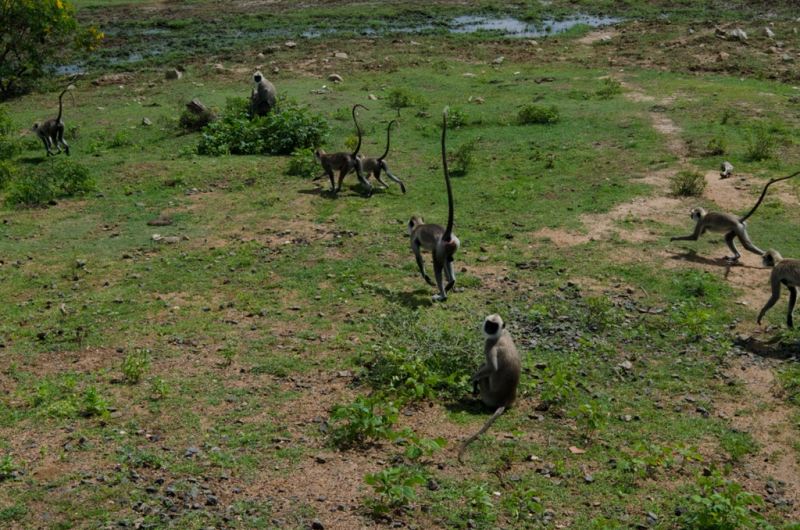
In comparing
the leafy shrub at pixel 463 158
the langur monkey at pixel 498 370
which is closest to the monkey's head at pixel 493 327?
the langur monkey at pixel 498 370

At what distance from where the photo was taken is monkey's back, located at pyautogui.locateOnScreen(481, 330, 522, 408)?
7.51 meters

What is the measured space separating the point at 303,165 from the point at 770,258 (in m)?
9.16

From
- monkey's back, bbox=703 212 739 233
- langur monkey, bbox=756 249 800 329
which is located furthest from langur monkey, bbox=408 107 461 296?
monkey's back, bbox=703 212 739 233

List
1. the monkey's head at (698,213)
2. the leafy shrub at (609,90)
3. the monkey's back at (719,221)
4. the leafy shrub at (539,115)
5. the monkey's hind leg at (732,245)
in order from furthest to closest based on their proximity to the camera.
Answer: the leafy shrub at (609,90), the leafy shrub at (539,115), the monkey's head at (698,213), the monkey's back at (719,221), the monkey's hind leg at (732,245)

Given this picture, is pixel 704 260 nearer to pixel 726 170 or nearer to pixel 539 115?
pixel 726 170

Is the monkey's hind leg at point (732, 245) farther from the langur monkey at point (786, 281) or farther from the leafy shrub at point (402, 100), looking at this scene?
the leafy shrub at point (402, 100)

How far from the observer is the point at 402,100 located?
19750 mm

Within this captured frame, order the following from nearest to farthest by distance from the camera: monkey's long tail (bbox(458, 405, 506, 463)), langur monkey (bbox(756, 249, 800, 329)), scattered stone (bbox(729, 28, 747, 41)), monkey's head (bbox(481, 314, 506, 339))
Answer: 1. monkey's long tail (bbox(458, 405, 506, 463))
2. monkey's head (bbox(481, 314, 506, 339))
3. langur monkey (bbox(756, 249, 800, 329))
4. scattered stone (bbox(729, 28, 747, 41))

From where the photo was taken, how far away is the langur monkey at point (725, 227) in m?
11.6

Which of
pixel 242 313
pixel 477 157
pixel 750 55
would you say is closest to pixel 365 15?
pixel 750 55

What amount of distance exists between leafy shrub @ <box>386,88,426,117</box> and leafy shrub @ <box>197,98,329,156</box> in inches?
141

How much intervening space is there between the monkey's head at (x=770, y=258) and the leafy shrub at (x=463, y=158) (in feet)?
21.1

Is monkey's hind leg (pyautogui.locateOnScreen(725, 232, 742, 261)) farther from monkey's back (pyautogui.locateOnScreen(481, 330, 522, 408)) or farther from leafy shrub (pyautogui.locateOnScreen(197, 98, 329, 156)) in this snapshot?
leafy shrub (pyautogui.locateOnScreen(197, 98, 329, 156))

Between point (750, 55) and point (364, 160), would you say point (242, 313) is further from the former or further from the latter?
point (750, 55)
